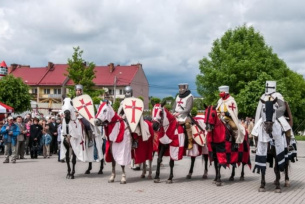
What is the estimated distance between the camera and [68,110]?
11.6m

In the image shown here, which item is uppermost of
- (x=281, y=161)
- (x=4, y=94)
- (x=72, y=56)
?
(x=72, y=56)

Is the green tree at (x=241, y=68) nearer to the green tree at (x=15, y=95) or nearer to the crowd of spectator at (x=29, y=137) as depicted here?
the green tree at (x=15, y=95)

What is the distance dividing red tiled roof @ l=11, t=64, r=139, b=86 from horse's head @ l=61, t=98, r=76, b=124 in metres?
67.0

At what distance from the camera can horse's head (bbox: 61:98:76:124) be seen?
1158cm

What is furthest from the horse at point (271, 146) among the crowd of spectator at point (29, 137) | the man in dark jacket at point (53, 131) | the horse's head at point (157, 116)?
the man in dark jacket at point (53, 131)

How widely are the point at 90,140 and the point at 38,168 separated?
346cm

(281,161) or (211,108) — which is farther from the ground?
(211,108)

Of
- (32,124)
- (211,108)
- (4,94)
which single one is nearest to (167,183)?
(211,108)

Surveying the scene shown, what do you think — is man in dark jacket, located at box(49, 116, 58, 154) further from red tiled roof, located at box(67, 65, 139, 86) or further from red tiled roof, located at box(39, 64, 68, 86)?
red tiled roof, located at box(39, 64, 68, 86)

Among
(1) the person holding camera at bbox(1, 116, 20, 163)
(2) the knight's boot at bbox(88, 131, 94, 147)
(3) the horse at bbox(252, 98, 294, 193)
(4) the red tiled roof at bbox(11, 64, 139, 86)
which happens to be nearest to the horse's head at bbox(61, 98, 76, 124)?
(2) the knight's boot at bbox(88, 131, 94, 147)

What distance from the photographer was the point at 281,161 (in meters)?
10.1

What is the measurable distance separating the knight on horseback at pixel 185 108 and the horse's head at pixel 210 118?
1.08 m

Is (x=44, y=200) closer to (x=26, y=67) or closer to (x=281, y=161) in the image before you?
(x=281, y=161)

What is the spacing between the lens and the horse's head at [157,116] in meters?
10.6
